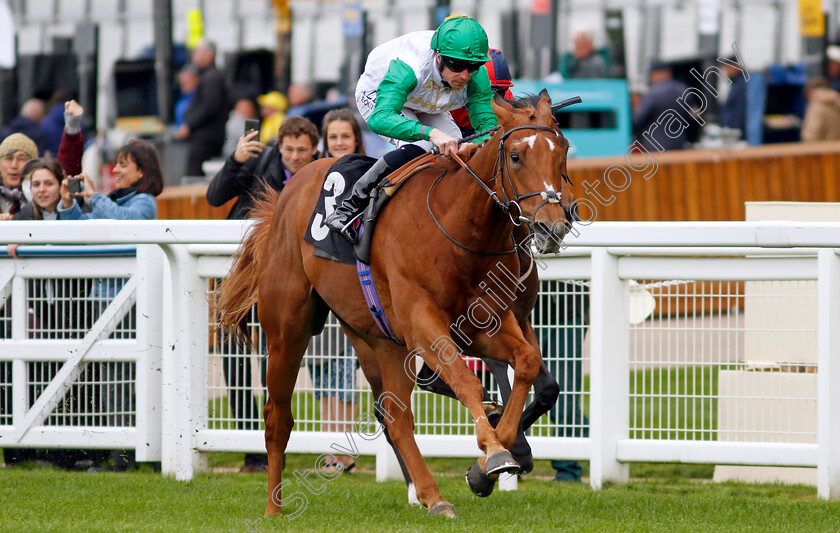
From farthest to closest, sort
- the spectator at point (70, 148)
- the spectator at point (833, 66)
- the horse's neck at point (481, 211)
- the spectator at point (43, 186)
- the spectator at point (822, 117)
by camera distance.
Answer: the spectator at point (833, 66)
the spectator at point (822, 117)
the spectator at point (70, 148)
the spectator at point (43, 186)
the horse's neck at point (481, 211)

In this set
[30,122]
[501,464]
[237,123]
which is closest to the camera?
[501,464]

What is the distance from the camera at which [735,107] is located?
1316 centimetres

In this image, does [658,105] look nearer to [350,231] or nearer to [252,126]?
[252,126]

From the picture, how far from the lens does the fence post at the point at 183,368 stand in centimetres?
605

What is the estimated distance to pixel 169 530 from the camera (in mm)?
4578

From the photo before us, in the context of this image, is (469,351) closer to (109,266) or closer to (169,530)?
(169,530)

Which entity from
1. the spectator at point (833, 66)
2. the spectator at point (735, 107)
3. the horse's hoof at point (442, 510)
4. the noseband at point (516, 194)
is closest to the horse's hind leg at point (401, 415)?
the horse's hoof at point (442, 510)

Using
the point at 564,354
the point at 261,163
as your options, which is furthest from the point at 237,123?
the point at 564,354

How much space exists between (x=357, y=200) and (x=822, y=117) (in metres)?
8.68

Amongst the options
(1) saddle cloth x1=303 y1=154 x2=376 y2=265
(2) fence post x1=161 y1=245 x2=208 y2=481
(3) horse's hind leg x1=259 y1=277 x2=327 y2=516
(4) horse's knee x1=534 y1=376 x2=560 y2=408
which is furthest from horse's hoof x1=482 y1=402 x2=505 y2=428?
(2) fence post x1=161 y1=245 x2=208 y2=481

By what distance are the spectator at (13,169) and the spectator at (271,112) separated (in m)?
5.67

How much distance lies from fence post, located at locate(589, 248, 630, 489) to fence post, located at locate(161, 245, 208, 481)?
1.98 metres

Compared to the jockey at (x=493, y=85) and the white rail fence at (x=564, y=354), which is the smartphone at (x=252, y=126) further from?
the jockey at (x=493, y=85)

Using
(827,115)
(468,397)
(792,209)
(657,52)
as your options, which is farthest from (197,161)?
(468,397)
